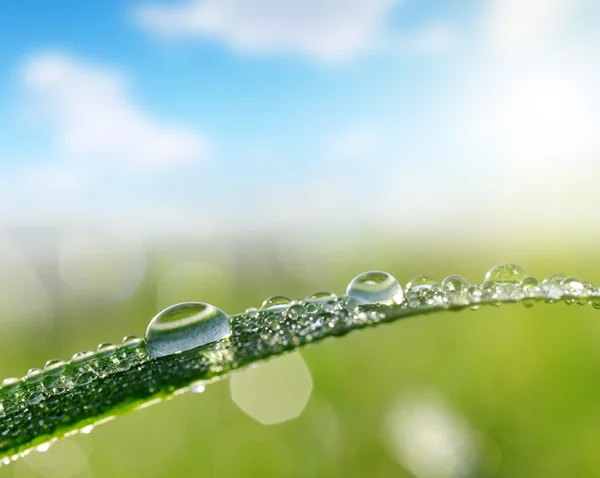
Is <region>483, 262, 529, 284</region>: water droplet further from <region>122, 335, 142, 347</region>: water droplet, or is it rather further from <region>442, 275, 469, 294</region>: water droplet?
<region>122, 335, 142, 347</region>: water droplet

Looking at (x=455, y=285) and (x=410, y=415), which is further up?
(x=455, y=285)

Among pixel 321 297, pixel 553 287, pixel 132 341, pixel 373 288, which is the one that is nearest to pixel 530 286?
pixel 553 287

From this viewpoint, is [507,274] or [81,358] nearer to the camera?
Result: [81,358]

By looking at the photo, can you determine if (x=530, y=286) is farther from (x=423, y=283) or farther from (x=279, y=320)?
(x=279, y=320)

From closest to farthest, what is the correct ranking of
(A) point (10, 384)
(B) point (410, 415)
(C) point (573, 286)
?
(A) point (10, 384) < (C) point (573, 286) < (B) point (410, 415)

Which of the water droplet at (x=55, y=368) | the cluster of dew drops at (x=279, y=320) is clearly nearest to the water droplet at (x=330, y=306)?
the cluster of dew drops at (x=279, y=320)

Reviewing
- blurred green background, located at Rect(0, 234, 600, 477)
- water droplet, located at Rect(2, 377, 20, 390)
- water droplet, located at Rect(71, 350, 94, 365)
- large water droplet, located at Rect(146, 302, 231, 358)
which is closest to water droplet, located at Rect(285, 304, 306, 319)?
large water droplet, located at Rect(146, 302, 231, 358)

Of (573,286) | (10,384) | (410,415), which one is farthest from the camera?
(410,415)
